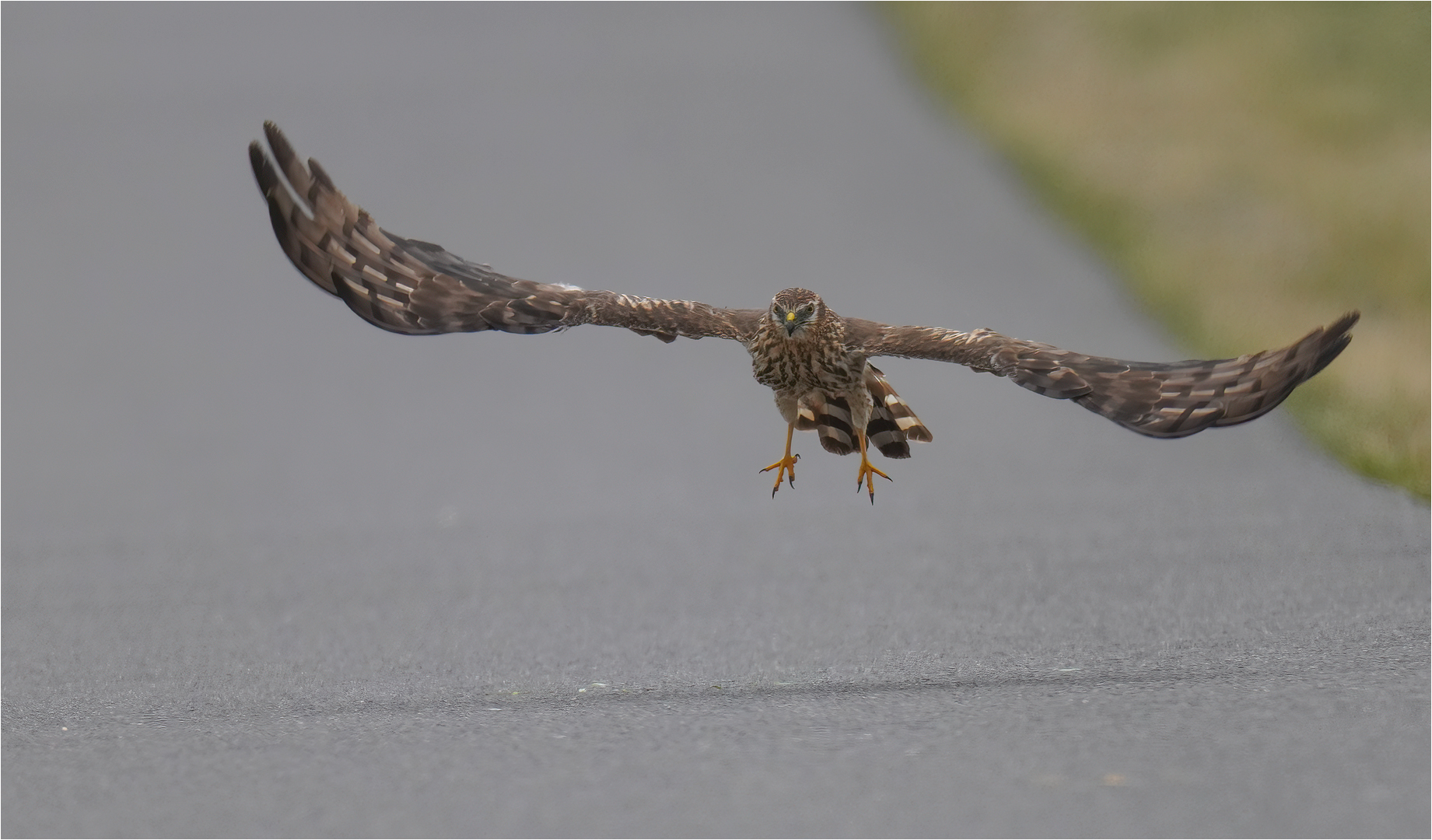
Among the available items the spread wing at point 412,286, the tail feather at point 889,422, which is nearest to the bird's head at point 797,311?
the spread wing at point 412,286

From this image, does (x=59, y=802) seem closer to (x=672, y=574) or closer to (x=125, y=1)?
(x=672, y=574)

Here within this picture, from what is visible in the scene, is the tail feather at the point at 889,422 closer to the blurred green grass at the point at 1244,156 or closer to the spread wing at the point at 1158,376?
the spread wing at the point at 1158,376

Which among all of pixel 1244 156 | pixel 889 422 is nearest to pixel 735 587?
pixel 889 422

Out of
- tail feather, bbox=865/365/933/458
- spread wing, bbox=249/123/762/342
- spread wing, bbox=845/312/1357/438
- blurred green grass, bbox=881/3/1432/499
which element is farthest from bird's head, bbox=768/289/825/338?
blurred green grass, bbox=881/3/1432/499

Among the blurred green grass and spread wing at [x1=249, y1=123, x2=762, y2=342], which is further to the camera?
the blurred green grass

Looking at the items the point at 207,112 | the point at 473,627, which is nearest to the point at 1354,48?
the point at 207,112

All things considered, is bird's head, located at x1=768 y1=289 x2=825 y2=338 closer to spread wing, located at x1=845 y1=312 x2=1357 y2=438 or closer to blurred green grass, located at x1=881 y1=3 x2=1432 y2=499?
spread wing, located at x1=845 y1=312 x2=1357 y2=438
